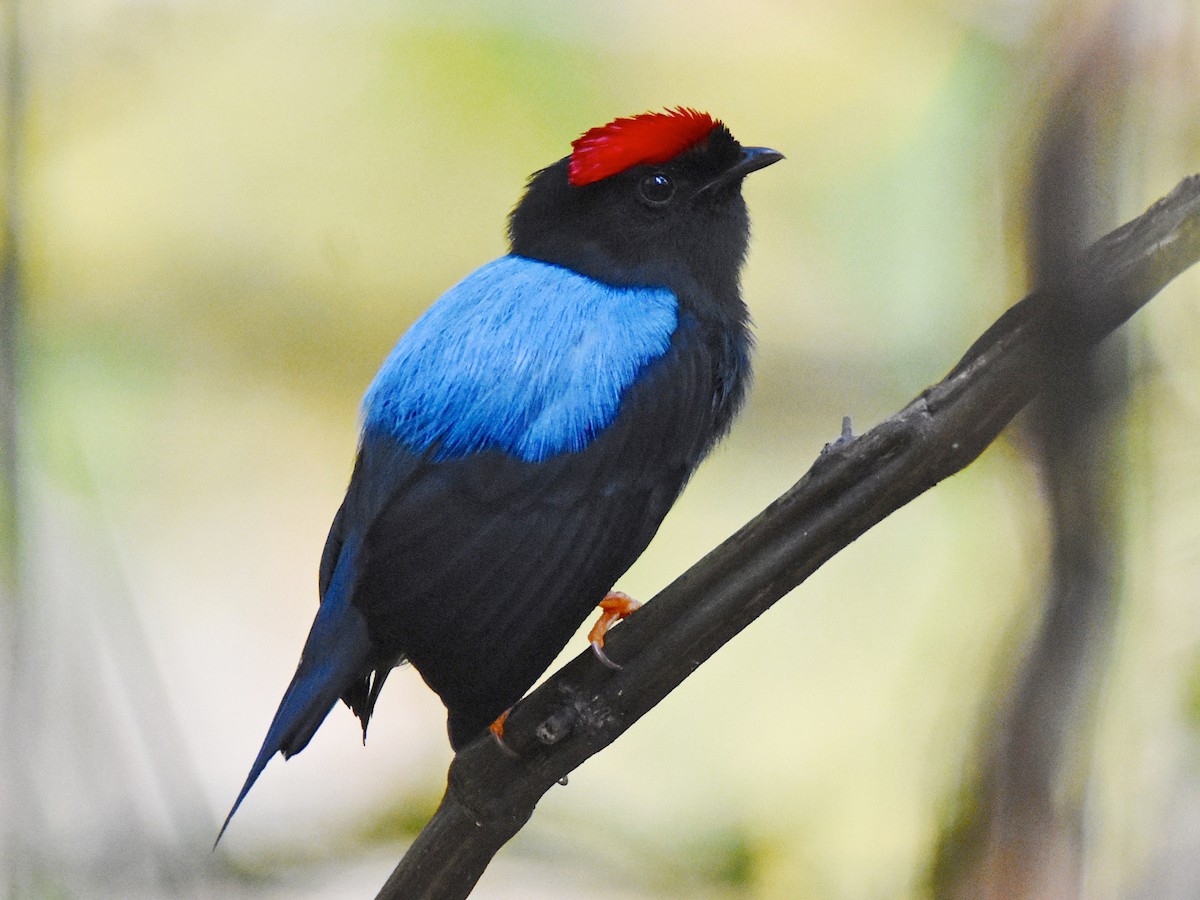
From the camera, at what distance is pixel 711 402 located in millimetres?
1092

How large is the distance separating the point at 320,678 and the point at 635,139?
57 centimetres

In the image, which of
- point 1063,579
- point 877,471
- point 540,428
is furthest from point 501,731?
point 1063,579

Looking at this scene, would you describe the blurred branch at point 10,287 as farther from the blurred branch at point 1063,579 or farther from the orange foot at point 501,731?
the blurred branch at point 1063,579

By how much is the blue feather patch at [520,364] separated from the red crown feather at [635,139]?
107mm

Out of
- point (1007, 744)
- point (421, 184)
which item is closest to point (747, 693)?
point (1007, 744)

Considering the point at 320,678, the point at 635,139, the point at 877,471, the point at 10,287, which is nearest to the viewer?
the point at 877,471

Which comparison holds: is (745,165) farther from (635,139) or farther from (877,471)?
(877,471)

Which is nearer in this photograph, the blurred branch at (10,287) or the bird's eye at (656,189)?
the bird's eye at (656,189)

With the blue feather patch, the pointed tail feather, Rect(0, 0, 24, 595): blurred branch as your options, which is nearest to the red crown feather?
the blue feather patch

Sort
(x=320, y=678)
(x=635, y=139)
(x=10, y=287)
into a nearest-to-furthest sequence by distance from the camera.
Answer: (x=320, y=678)
(x=635, y=139)
(x=10, y=287)

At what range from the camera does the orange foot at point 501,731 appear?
962mm

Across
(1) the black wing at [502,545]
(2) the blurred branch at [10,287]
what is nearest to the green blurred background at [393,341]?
(2) the blurred branch at [10,287]

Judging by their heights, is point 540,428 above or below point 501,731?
above

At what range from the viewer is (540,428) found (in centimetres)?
102
